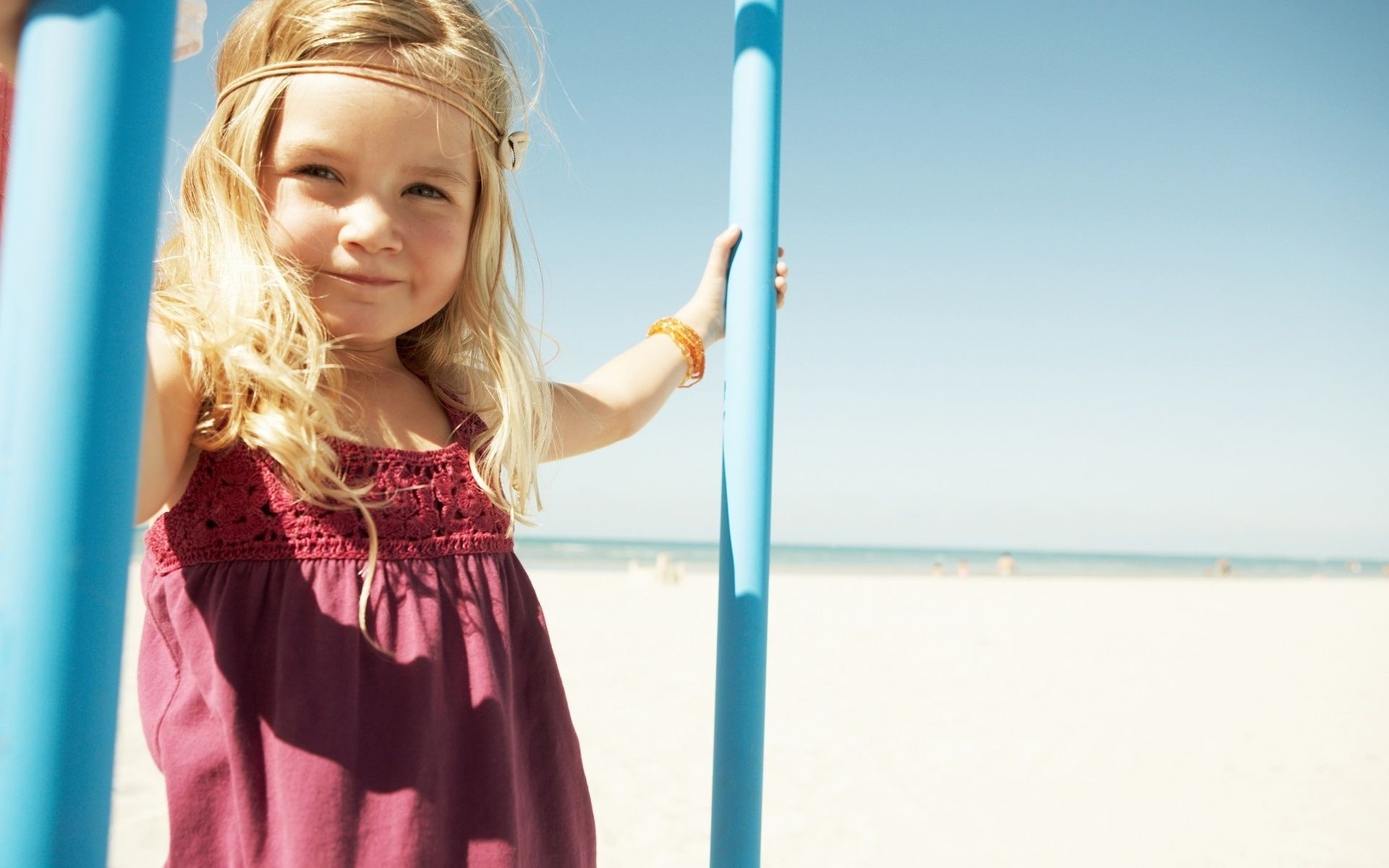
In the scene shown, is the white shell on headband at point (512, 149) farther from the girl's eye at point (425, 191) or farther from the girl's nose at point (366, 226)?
the girl's nose at point (366, 226)

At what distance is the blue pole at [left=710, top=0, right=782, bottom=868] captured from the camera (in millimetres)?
1162

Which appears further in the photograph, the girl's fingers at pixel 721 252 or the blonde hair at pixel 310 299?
the girl's fingers at pixel 721 252

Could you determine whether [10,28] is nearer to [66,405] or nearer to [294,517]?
[66,405]

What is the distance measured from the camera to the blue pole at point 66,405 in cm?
42

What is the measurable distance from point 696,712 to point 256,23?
5.45m

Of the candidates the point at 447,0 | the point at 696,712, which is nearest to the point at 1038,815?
the point at 696,712

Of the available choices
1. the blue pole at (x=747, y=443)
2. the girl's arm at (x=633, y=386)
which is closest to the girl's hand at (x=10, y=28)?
the blue pole at (x=747, y=443)

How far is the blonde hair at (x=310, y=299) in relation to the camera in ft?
3.51

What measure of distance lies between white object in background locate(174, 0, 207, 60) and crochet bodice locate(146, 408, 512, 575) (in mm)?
549

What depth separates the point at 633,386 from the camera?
163cm

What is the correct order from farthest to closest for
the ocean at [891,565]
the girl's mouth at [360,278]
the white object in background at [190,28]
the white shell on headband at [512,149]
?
the ocean at [891,565], the white shell on headband at [512,149], the girl's mouth at [360,278], the white object in background at [190,28]

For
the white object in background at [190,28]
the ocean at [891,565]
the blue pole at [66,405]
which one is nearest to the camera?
the blue pole at [66,405]

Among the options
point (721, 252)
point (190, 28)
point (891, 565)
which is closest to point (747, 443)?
point (721, 252)

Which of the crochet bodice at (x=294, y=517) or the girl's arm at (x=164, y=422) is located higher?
the girl's arm at (x=164, y=422)
